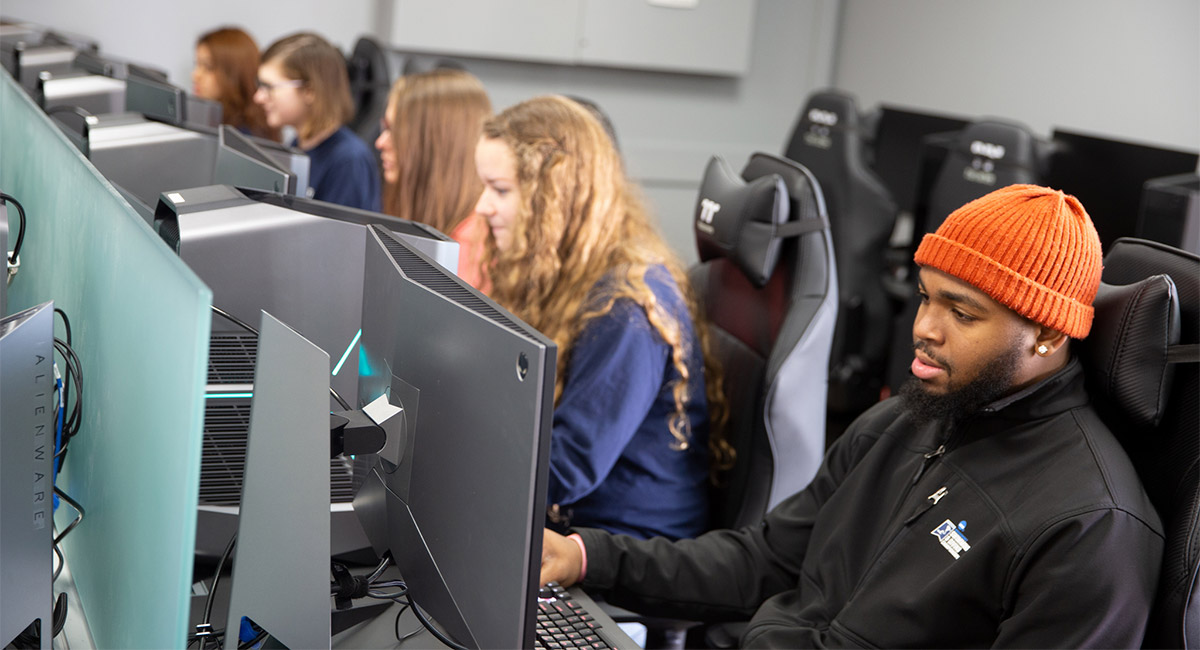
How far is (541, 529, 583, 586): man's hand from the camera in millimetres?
1377

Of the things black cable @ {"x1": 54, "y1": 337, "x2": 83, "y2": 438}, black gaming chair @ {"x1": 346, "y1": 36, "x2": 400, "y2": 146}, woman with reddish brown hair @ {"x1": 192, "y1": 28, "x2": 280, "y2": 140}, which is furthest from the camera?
black gaming chair @ {"x1": 346, "y1": 36, "x2": 400, "y2": 146}

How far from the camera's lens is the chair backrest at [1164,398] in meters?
1.09

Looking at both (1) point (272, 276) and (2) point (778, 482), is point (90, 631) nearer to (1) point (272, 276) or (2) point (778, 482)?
(1) point (272, 276)

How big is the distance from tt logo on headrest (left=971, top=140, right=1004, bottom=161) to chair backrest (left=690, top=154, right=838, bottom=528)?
5.47 ft

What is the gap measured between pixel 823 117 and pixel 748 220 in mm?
2388

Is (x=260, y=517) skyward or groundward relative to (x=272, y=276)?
groundward

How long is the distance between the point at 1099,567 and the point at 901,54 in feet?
15.1

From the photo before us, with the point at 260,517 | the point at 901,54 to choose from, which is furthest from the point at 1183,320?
the point at 901,54

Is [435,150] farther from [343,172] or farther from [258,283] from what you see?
[258,283]

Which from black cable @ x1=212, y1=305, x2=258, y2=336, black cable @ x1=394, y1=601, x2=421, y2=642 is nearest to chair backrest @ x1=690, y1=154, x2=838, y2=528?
black cable @ x1=394, y1=601, x2=421, y2=642

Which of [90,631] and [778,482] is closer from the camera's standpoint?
[90,631]

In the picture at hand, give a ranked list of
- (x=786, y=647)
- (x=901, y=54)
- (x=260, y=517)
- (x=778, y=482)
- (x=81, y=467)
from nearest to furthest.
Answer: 1. (x=260, y=517)
2. (x=81, y=467)
3. (x=786, y=647)
4. (x=778, y=482)
5. (x=901, y=54)

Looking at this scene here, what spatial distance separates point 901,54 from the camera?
531cm

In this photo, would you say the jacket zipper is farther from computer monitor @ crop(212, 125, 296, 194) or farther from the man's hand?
computer monitor @ crop(212, 125, 296, 194)
